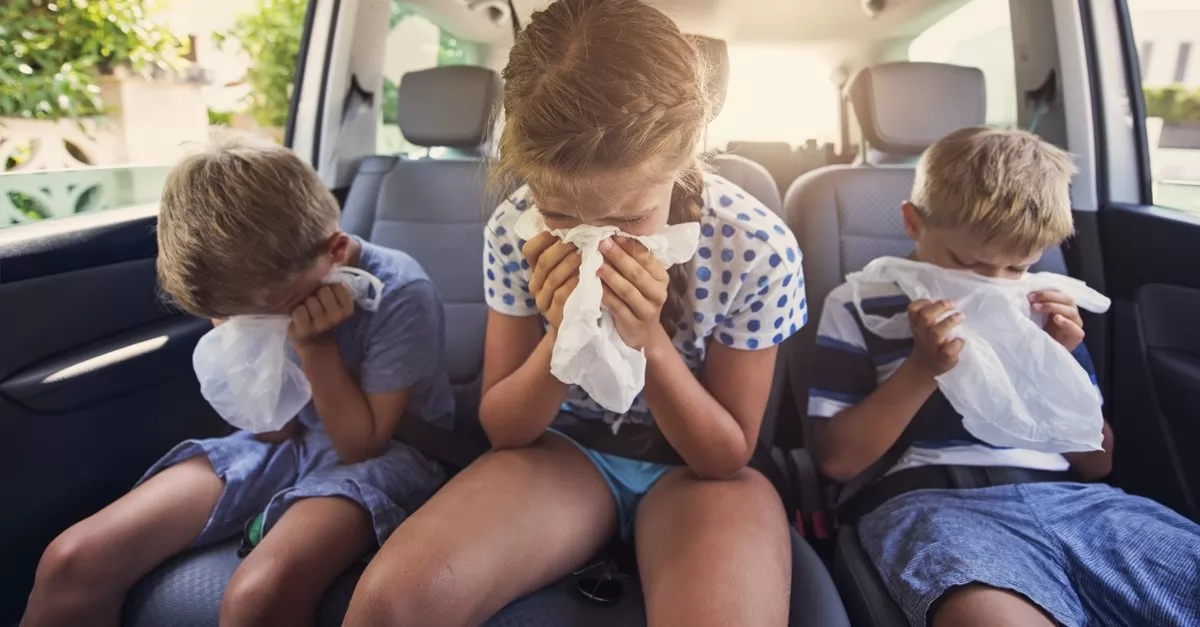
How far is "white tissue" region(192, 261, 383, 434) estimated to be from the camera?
55.0 inches

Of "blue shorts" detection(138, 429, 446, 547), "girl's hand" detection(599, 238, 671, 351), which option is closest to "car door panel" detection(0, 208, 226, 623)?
"blue shorts" detection(138, 429, 446, 547)

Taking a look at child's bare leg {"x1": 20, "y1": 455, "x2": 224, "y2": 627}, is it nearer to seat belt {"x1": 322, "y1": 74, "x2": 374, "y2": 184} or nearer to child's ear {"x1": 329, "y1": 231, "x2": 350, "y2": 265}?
child's ear {"x1": 329, "y1": 231, "x2": 350, "y2": 265}

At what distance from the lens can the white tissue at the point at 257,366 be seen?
4.58 ft

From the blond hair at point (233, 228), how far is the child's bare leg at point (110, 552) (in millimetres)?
361

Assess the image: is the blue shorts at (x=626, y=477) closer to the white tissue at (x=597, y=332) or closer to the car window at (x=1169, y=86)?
the white tissue at (x=597, y=332)

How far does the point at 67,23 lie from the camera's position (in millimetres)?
2160

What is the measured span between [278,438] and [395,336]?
0.36m

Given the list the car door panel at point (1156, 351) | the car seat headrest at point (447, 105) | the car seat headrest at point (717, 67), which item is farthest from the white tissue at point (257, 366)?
the car door panel at point (1156, 351)

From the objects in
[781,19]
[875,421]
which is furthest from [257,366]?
→ [781,19]

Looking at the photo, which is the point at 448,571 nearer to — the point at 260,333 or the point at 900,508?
the point at 260,333

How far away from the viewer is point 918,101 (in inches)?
78.1

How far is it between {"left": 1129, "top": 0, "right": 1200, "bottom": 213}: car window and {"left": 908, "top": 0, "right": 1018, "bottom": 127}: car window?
1.10ft

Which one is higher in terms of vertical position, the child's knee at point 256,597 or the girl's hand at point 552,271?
the girl's hand at point 552,271

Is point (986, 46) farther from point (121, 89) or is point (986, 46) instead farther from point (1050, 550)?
point (121, 89)
